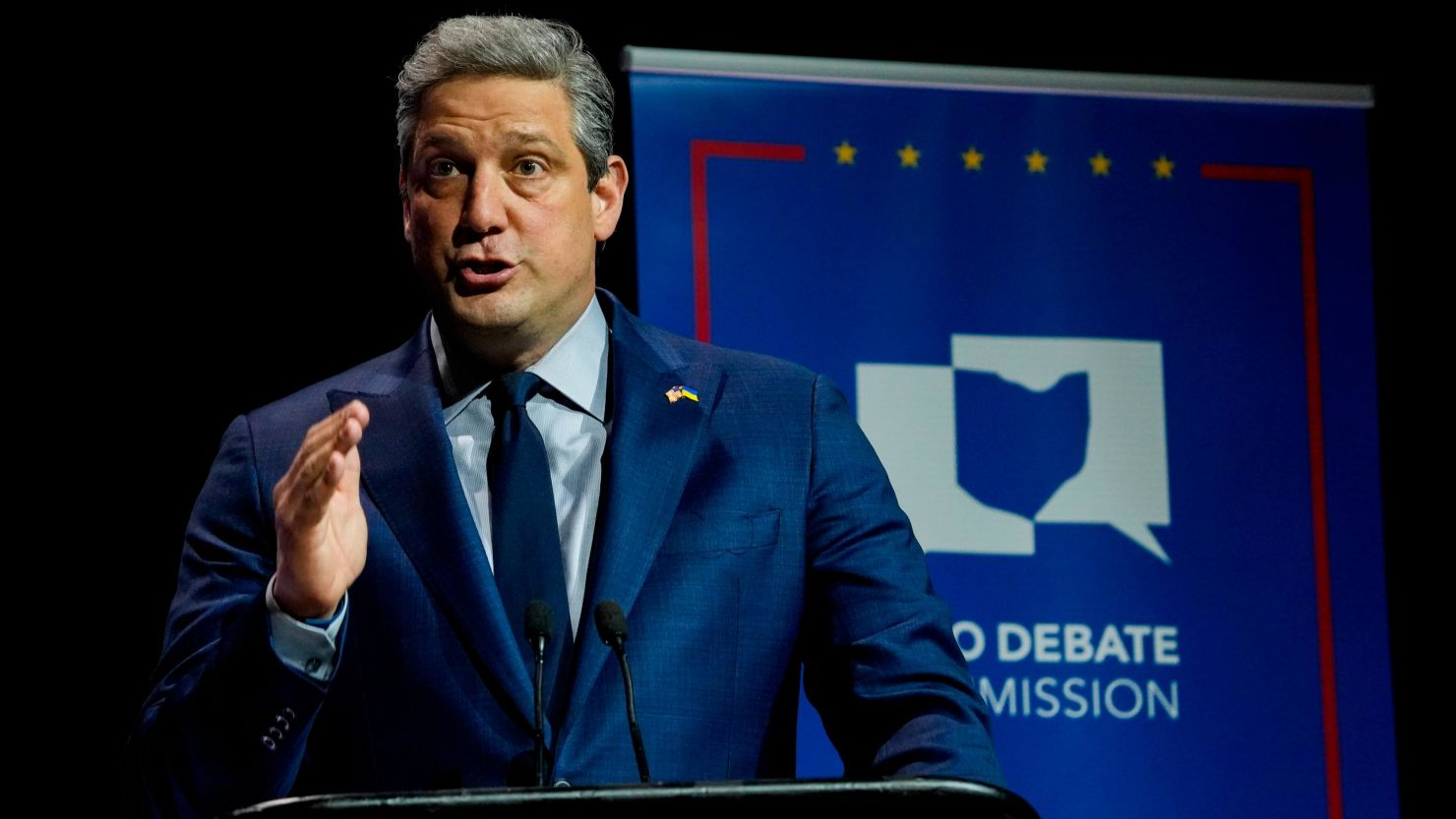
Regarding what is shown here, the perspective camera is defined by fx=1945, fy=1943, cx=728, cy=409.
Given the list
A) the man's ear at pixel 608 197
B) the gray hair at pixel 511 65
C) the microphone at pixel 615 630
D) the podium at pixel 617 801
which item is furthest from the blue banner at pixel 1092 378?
the podium at pixel 617 801

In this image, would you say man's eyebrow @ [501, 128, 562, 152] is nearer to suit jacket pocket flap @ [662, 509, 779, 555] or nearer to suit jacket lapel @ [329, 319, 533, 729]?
suit jacket lapel @ [329, 319, 533, 729]

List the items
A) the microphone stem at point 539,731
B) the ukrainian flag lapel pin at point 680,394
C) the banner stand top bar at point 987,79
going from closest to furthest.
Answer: the microphone stem at point 539,731
the ukrainian flag lapel pin at point 680,394
the banner stand top bar at point 987,79

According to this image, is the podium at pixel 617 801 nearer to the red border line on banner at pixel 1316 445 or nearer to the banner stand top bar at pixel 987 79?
the red border line on banner at pixel 1316 445

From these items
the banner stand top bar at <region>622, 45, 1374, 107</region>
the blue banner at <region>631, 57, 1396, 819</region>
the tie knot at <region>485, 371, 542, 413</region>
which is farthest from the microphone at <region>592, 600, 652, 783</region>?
the banner stand top bar at <region>622, 45, 1374, 107</region>

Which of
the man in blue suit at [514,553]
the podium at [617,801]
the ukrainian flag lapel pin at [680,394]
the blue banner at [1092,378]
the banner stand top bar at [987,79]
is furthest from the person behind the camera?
the banner stand top bar at [987,79]

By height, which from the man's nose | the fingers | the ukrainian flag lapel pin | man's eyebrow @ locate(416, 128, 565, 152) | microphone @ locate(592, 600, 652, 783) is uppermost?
man's eyebrow @ locate(416, 128, 565, 152)

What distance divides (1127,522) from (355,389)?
168cm

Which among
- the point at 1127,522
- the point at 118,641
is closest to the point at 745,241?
the point at 1127,522

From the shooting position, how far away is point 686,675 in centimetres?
229

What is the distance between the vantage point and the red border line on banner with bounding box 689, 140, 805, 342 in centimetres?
364

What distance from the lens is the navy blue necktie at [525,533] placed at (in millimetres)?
2264

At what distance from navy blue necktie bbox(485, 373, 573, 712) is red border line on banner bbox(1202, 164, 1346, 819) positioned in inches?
73.7

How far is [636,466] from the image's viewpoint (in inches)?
93.6

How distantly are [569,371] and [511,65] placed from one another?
0.41 meters
